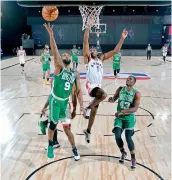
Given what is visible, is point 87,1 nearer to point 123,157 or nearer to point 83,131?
point 83,131

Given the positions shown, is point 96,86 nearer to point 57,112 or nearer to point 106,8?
point 57,112

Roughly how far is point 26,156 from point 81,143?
125 cm

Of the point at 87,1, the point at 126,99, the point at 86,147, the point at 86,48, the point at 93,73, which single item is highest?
the point at 87,1

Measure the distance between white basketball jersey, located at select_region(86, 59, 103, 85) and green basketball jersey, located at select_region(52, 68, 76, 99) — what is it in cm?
120

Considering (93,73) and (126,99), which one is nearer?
(126,99)

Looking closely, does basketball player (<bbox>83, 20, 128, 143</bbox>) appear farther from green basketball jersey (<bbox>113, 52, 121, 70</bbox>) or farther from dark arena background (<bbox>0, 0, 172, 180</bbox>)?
green basketball jersey (<bbox>113, 52, 121, 70</bbox>)

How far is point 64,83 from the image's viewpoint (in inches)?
202

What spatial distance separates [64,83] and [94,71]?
1.40 metres

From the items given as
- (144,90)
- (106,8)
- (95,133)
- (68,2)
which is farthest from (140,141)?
(106,8)

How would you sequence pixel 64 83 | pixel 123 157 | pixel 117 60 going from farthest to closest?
1. pixel 117 60
2. pixel 123 157
3. pixel 64 83

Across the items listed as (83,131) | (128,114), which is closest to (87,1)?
(83,131)

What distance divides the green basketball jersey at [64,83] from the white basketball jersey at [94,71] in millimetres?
1200

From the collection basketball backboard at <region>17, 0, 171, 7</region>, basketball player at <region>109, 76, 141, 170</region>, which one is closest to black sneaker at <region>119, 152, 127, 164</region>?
basketball player at <region>109, 76, 141, 170</region>

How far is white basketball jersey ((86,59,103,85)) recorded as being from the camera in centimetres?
630
